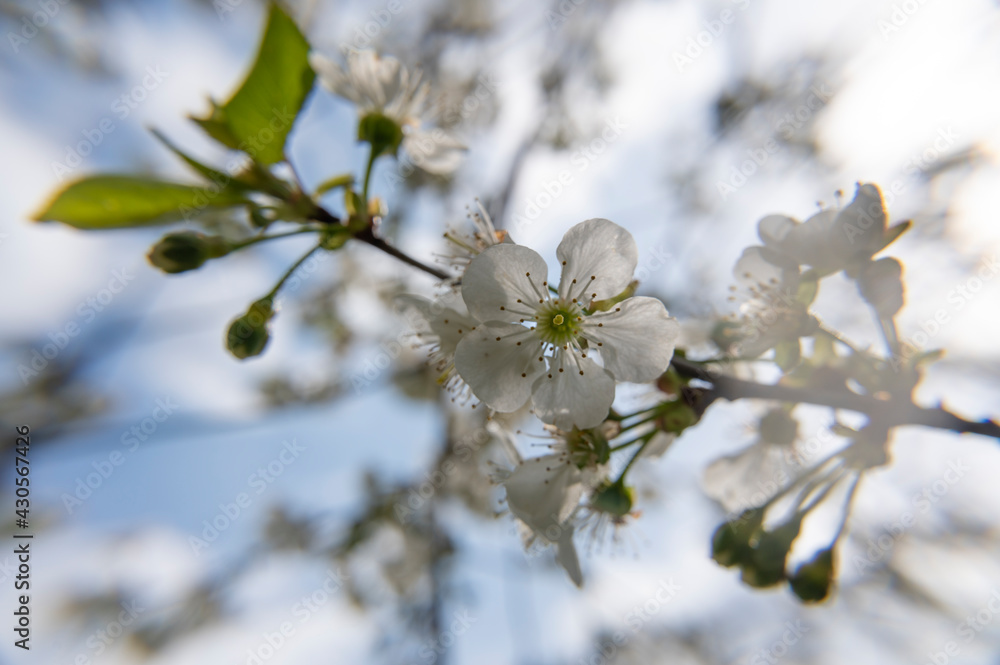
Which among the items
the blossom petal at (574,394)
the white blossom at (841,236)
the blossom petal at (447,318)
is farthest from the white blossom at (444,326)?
the white blossom at (841,236)

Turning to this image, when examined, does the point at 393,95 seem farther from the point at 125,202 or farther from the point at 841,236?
the point at 841,236

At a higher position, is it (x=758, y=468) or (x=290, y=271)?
(x=290, y=271)

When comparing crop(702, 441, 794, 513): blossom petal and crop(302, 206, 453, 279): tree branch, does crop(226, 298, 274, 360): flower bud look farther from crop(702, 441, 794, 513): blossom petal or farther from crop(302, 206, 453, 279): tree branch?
crop(702, 441, 794, 513): blossom petal

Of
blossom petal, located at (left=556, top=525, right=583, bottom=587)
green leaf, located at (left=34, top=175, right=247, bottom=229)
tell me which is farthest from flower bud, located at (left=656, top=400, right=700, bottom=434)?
green leaf, located at (left=34, top=175, right=247, bottom=229)

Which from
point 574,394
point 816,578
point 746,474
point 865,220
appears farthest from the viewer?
point 746,474

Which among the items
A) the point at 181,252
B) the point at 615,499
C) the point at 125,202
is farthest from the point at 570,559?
A: the point at 125,202

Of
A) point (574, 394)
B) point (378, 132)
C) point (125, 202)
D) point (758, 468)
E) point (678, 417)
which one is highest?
point (378, 132)

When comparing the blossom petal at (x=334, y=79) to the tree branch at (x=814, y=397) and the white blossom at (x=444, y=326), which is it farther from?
the tree branch at (x=814, y=397)
